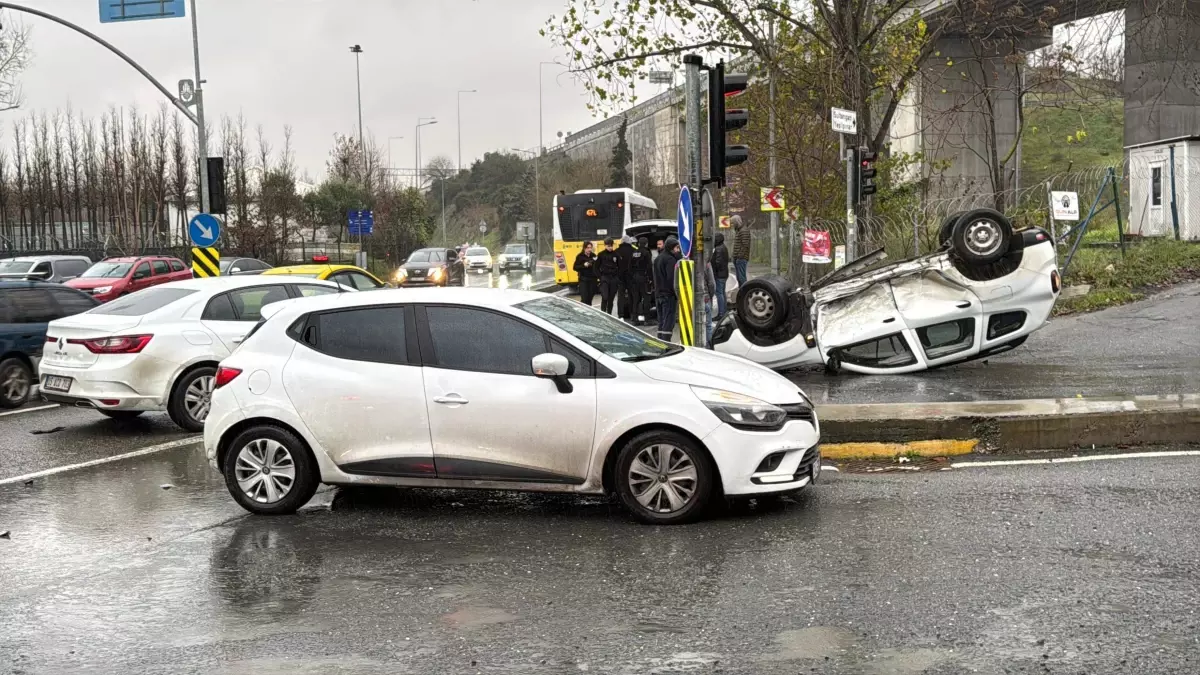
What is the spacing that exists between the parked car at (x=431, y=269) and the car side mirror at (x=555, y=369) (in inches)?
1128

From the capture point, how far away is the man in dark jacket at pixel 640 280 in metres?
22.8

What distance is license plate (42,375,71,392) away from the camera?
12.0 m

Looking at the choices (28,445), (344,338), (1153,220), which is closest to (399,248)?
(1153,220)

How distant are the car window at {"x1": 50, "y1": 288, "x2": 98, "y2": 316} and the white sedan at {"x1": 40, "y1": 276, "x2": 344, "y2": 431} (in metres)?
2.97

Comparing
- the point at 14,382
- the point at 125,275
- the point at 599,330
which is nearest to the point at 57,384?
the point at 14,382

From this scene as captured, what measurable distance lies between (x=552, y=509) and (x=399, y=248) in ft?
189

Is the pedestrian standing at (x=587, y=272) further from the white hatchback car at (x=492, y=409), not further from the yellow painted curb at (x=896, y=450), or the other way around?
the white hatchback car at (x=492, y=409)

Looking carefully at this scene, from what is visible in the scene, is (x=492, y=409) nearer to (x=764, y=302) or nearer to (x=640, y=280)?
(x=764, y=302)

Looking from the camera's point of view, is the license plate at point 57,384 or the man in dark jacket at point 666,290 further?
the man in dark jacket at point 666,290

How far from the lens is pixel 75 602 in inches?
237

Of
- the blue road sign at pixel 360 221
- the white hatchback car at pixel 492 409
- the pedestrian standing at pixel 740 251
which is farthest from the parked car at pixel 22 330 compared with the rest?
the blue road sign at pixel 360 221

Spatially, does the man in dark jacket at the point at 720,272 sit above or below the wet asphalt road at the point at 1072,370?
above

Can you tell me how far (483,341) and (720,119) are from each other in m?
4.45

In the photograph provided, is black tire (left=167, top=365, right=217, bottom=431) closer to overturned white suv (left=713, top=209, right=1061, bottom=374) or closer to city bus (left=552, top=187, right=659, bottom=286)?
overturned white suv (left=713, top=209, right=1061, bottom=374)
